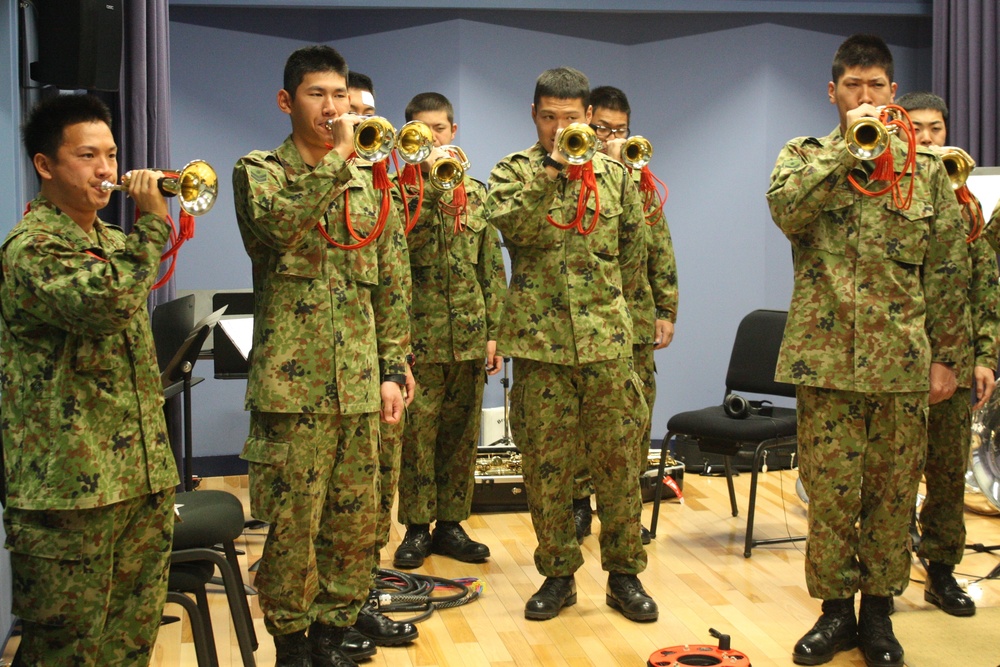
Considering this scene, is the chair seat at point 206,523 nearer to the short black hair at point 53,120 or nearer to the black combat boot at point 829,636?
the short black hair at point 53,120

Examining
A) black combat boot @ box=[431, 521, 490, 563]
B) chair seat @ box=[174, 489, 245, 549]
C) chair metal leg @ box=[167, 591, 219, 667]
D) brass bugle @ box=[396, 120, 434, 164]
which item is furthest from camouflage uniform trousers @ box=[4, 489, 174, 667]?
black combat boot @ box=[431, 521, 490, 563]

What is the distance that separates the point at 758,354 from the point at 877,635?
6.67ft

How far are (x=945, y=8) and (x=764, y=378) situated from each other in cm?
318

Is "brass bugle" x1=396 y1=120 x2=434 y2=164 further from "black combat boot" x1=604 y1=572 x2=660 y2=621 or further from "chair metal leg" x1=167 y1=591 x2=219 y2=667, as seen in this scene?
"black combat boot" x1=604 y1=572 x2=660 y2=621

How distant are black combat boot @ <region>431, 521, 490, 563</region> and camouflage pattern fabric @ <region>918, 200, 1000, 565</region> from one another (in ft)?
5.77

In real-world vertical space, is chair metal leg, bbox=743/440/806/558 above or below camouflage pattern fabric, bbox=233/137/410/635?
below

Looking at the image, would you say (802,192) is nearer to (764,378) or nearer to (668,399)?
(764,378)

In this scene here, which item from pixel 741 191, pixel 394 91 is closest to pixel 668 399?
pixel 741 191

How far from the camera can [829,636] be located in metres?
3.43

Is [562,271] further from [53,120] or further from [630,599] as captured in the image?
[53,120]

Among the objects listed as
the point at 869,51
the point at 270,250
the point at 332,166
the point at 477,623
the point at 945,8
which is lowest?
the point at 477,623

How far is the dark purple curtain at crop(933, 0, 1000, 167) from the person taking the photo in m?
6.60

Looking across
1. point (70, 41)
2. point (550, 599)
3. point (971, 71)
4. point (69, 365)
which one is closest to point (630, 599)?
point (550, 599)

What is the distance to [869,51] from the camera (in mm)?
3338
